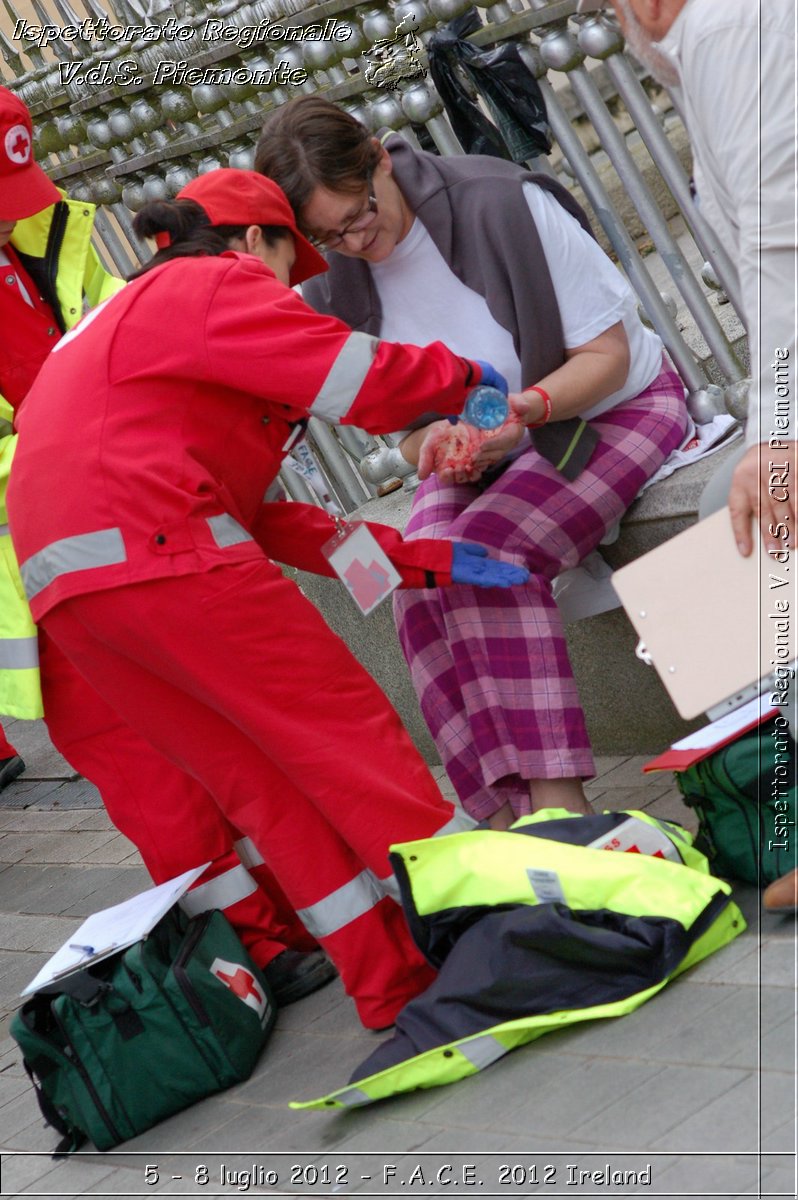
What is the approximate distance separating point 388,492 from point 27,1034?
7.25ft

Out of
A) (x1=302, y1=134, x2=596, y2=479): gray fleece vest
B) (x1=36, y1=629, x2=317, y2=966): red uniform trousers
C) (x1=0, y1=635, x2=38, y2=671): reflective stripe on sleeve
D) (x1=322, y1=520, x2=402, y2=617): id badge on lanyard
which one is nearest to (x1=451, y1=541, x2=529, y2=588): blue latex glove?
(x1=322, y1=520, x2=402, y2=617): id badge on lanyard

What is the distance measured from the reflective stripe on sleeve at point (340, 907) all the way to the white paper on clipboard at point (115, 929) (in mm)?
332

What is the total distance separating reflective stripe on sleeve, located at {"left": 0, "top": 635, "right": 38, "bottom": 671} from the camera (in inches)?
158

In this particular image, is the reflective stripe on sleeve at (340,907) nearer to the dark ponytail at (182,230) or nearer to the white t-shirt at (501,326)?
the white t-shirt at (501,326)

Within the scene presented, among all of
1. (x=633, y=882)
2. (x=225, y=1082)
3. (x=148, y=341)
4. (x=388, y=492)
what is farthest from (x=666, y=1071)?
(x=388, y=492)

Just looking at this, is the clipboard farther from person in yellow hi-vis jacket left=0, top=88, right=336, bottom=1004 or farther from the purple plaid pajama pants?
person in yellow hi-vis jacket left=0, top=88, right=336, bottom=1004

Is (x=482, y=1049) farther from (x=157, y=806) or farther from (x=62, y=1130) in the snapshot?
(x=157, y=806)

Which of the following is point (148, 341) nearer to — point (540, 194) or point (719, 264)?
point (540, 194)

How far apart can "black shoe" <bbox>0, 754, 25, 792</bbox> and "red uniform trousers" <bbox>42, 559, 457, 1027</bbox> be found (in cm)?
339

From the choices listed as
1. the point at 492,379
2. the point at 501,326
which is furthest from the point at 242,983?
the point at 501,326

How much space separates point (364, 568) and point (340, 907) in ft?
2.52

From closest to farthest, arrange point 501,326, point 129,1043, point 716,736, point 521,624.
→ point 716,736, point 129,1043, point 521,624, point 501,326

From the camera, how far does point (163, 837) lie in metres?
3.97

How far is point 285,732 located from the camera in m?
3.38
